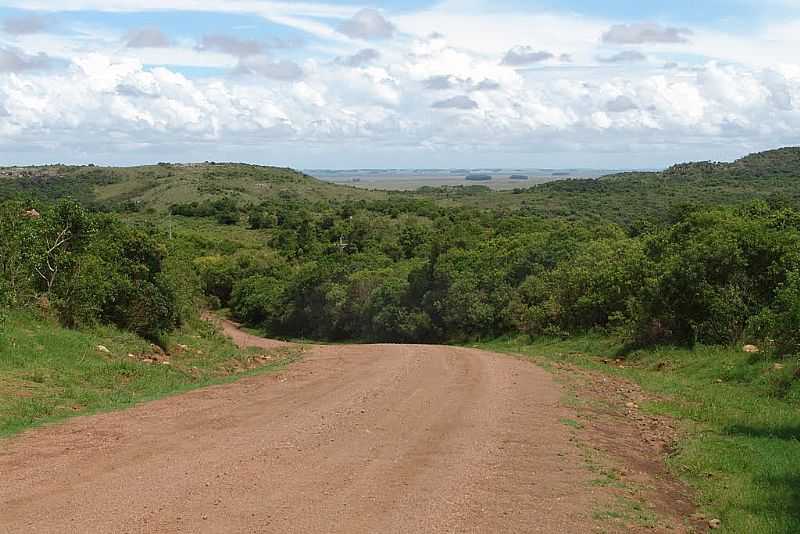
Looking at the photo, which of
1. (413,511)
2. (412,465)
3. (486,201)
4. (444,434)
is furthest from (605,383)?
(486,201)

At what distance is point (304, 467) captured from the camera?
963 centimetres

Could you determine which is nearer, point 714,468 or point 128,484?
point 128,484

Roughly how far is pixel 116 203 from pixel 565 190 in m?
82.6

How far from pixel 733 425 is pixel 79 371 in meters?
13.1

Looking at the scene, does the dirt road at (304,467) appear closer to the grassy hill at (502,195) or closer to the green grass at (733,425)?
the green grass at (733,425)

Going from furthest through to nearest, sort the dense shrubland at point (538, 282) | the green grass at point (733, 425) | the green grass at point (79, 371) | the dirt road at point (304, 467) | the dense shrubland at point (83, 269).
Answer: the dense shrubland at point (538, 282)
the dense shrubland at point (83, 269)
the green grass at point (79, 371)
the green grass at point (733, 425)
the dirt road at point (304, 467)

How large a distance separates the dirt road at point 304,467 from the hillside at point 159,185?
414 feet

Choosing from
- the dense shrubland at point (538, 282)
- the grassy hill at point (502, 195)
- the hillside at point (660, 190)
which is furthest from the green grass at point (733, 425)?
the hillside at point (660, 190)

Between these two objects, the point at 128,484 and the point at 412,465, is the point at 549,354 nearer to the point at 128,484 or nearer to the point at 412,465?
the point at 412,465

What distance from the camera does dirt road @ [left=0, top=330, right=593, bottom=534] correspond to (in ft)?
25.2

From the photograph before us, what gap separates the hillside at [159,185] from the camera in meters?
146

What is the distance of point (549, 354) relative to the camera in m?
29.8

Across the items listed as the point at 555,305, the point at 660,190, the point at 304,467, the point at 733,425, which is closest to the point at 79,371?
the point at 304,467

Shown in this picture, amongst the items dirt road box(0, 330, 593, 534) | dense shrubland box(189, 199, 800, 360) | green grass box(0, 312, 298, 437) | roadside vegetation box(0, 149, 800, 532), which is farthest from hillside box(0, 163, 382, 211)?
dirt road box(0, 330, 593, 534)
